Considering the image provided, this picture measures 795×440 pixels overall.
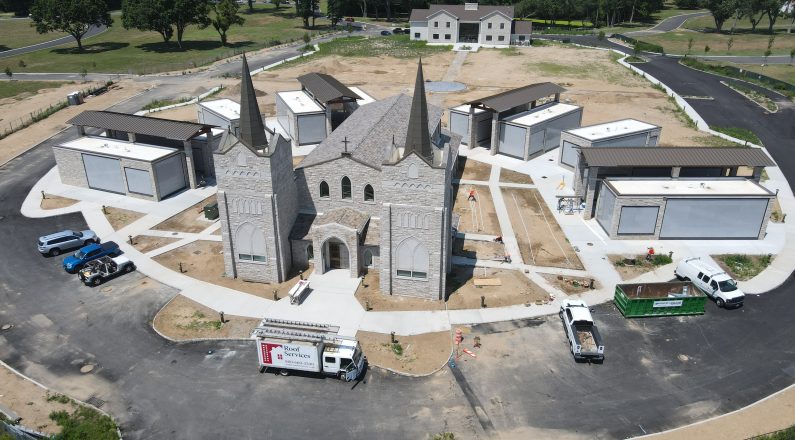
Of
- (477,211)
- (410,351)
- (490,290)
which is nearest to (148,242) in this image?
(410,351)

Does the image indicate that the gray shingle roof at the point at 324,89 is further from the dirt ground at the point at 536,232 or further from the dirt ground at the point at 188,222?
the dirt ground at the point at 536,232

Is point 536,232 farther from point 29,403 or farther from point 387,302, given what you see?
point 29,403

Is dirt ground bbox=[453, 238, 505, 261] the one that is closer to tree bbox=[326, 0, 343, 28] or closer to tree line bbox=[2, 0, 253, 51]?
tree line bbox=[2, 0, 253, 51]

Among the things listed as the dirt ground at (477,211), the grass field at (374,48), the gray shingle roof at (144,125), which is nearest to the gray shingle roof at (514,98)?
the dirt ground at (477,211)

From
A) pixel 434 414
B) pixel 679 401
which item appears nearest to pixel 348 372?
pixel 434 414

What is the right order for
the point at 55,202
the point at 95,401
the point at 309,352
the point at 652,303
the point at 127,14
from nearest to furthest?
the point at 95,401 < the point at 309,352 < the point at 652,303 < the point at 55,202 < the point at 127,14

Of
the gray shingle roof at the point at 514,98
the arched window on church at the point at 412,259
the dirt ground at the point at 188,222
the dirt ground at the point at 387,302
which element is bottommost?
the dirt ground at the point at 387,302
